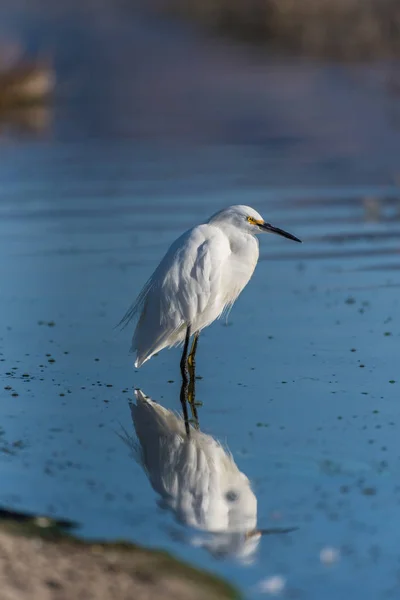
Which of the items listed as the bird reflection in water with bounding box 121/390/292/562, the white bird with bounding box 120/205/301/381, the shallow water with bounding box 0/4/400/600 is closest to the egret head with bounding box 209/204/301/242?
the white bird with bounding box 120/205/301/381

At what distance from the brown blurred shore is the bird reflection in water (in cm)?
2823

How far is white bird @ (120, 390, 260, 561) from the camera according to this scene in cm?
488

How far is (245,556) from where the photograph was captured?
15.3 ft

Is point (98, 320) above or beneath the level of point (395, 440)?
beneath

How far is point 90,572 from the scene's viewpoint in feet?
14.6

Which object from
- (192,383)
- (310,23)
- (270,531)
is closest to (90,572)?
(270,531)

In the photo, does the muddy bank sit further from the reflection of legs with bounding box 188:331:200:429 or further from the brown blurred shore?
the brown blurred shore

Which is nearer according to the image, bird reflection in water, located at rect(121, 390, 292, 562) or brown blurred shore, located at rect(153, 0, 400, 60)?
bird reflection in water, located at rect(121, 390, 292, 562)

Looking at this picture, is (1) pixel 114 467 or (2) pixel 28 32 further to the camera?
(2) pixel 28 32

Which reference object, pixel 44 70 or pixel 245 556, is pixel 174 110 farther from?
pixel 245 556

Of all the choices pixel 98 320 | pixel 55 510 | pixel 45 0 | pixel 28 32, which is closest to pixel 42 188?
pixel 98 320

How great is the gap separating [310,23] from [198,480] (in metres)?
33.8

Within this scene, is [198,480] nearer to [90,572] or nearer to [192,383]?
[90,572]

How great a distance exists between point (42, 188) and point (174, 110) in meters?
11.3
